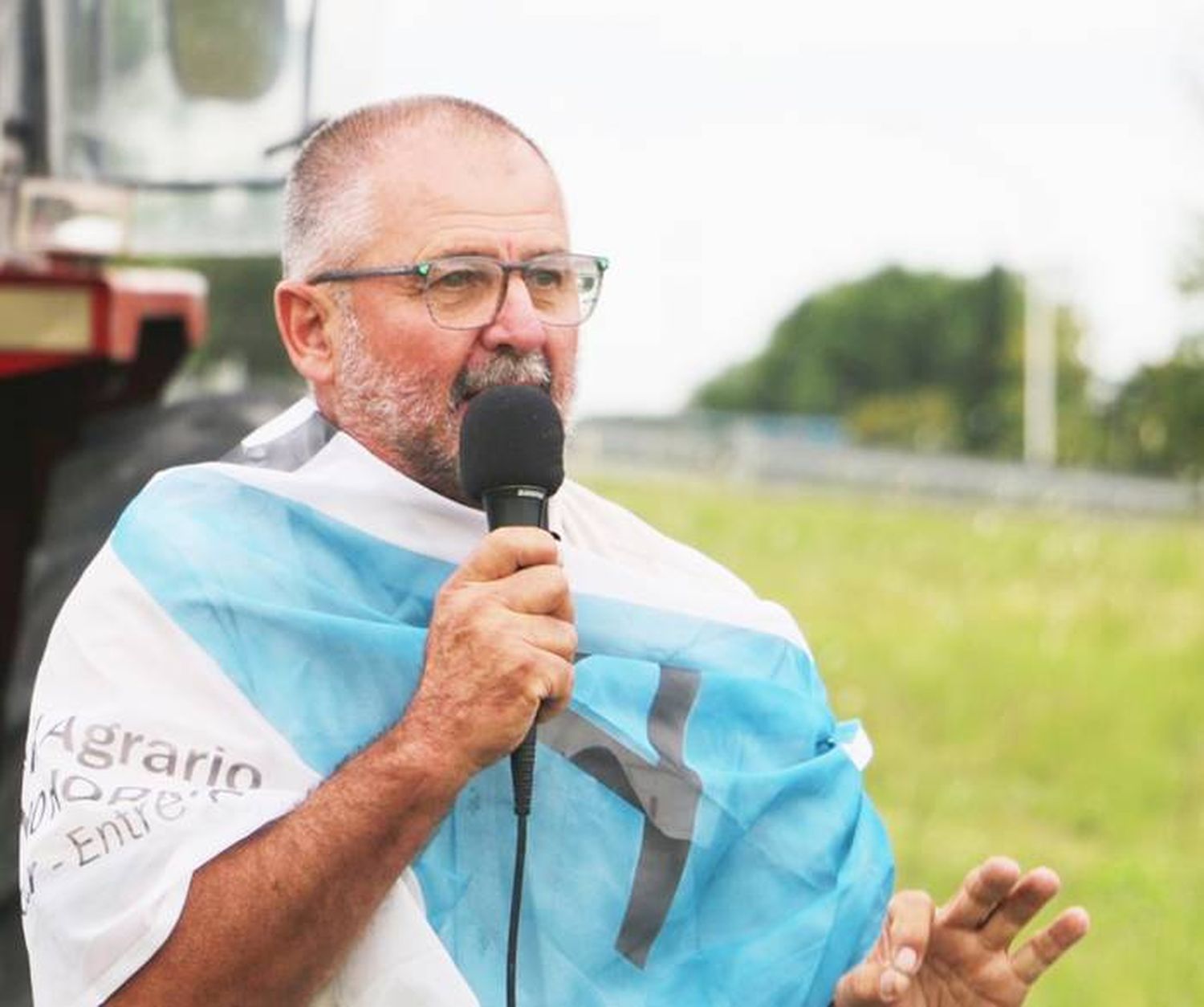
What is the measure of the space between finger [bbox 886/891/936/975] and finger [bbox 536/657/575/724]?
50 centimetres

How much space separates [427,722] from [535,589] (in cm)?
18

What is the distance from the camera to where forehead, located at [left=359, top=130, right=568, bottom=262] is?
2.71 metres

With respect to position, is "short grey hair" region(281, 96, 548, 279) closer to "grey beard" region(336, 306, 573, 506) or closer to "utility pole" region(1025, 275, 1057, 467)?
"grey beard" region(336, 306, 573, 506)

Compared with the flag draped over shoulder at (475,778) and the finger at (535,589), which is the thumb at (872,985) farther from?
the finger at (535,589)

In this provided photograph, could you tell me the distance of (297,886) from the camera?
235cm

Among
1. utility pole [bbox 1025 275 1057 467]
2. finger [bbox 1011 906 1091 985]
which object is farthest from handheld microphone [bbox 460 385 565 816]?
utility pole [bbox 1025 275 1057 467]

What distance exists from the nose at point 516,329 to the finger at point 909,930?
75 cm

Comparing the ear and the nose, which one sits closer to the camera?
the nose

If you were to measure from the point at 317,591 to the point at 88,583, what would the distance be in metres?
0.25

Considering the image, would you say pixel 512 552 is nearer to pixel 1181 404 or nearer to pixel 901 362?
pixel 1181 404

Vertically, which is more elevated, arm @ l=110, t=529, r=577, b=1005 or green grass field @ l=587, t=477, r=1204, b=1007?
arm @ l=110, t=529, r=577, b=1005

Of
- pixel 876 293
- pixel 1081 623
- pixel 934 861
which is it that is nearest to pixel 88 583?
pixel 934 861

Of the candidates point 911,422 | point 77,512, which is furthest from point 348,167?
point 911,422

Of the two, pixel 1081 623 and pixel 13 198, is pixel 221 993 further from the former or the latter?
pixel 1081 623
